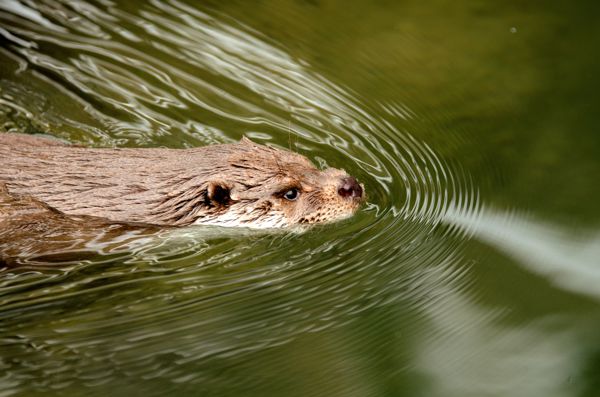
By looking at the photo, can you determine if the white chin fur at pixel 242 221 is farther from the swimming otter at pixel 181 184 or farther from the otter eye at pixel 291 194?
the otter eye at pixel 291 194

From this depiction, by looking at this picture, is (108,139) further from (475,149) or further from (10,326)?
(475,149)

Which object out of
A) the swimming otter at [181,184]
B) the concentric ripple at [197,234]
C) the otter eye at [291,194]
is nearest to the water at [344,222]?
the concentric ripple at [197,234]

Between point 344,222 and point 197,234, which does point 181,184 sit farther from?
point 344,222

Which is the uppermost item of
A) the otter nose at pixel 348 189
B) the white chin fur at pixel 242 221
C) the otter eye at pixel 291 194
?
the otter nose at pixel 348 189

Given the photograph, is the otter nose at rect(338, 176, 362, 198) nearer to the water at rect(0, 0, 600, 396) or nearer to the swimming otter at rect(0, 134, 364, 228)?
the swimming otter at rect(0, 134, 364, 228)

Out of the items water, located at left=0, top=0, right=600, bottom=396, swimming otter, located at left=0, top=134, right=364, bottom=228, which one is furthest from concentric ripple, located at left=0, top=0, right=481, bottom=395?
swimming otter, located at left=0, top=134, right=364, bottom=228

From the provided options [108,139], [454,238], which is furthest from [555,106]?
[108,139]
